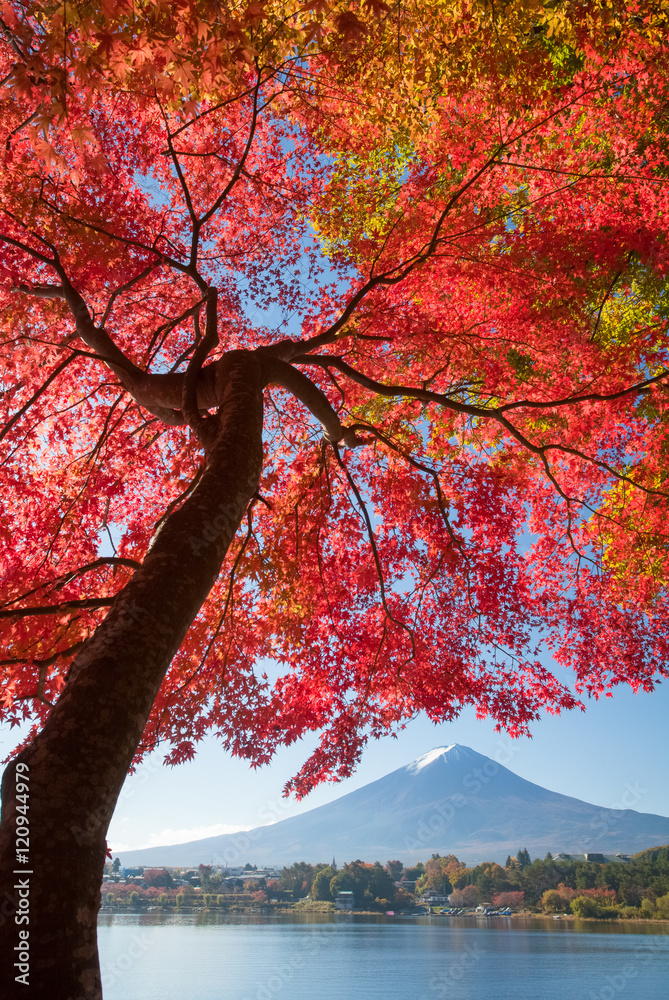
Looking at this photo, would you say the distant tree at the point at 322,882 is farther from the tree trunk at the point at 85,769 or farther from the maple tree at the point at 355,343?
the tree trunk at the point at 85,769

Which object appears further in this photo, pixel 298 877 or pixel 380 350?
pixel 298 877

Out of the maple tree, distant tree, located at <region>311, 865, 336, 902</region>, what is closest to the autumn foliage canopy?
the maple tree

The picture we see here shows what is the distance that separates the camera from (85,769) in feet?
6.27

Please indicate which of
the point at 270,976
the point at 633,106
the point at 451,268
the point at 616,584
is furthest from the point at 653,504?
the point at 270,976

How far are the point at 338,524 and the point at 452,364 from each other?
2988mm

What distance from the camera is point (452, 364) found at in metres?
8.84

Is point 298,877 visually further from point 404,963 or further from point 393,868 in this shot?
point 404,963

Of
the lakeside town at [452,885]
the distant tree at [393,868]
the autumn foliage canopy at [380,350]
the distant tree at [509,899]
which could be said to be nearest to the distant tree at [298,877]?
the lakeside town at [452,885]

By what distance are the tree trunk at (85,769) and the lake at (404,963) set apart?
172 feet

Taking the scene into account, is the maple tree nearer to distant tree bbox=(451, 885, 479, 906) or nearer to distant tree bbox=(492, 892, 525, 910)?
distant tree bbox=(492, 892, 525, 910)

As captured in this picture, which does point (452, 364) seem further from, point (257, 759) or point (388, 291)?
point (257, 759)

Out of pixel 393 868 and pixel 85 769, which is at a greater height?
pixel 85 769

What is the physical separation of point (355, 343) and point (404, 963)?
249ft

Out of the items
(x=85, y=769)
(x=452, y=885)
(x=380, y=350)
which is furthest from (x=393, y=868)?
(x=85, y=769)
